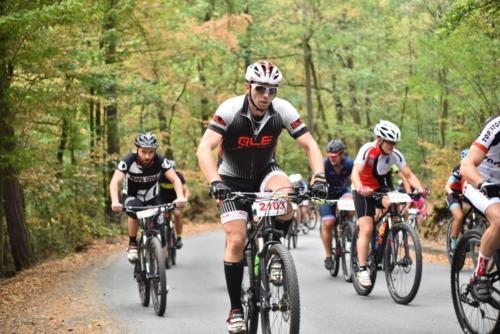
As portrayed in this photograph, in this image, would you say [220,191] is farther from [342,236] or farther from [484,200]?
[342,236]

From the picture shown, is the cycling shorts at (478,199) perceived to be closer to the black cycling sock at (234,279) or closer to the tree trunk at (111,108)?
the black cycling sock at (234,279)

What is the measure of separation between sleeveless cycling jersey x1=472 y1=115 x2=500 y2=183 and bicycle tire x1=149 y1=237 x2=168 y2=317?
4.17 metres

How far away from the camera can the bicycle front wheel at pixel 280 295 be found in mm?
5594

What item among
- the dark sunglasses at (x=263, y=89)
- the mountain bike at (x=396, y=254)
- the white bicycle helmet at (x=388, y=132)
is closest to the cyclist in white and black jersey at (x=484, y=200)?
the dark sunglasses at (x=263, y=89)

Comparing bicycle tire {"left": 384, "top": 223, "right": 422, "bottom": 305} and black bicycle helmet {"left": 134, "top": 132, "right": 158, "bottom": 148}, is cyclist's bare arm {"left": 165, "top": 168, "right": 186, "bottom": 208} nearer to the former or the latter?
black bicycle helmet {"left": 134, "top": 132, "right": 158, "bottom": 148}

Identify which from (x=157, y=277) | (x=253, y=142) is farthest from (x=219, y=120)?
(x=157, y=277)

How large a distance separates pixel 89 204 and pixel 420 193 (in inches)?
556

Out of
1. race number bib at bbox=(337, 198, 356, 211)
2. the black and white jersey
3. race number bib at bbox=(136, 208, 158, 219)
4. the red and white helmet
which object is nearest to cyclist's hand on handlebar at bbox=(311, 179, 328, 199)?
the red and white helmet

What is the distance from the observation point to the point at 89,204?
70.7 ft


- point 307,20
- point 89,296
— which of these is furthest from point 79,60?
point 307,20

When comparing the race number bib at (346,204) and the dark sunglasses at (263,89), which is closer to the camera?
the dark sunglasses at (263,89)

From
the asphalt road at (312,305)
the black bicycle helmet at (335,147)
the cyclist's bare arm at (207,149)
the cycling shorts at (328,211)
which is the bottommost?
the asphalt road at (312,305)

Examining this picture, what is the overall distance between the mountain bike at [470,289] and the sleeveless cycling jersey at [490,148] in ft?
1.64

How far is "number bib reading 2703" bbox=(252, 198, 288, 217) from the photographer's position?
6082 mm
